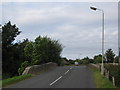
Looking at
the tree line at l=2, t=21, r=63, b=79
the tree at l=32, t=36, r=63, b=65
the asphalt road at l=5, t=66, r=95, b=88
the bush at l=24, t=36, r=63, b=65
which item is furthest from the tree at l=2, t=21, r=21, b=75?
the asphalt road at l=5, t=66, r=95, b=88

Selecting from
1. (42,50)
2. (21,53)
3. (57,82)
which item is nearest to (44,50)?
(42,50)

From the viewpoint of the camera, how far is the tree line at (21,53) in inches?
2092

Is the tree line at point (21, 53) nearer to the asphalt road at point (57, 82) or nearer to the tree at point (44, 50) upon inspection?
the tree at point (44, 50)

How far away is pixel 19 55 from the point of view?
193 feet

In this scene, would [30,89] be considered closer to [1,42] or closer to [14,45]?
[1,42]

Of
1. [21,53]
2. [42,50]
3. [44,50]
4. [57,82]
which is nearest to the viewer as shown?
[57,82]

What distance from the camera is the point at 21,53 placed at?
5912 centimetres

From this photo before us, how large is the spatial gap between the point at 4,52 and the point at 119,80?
2534 cm

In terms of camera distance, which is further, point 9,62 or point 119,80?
point 9,62

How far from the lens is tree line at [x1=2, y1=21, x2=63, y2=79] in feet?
174

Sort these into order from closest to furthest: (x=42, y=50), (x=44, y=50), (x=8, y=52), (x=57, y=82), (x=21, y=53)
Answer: (x=57, y=82)
(x=8, y=52)
(x=42, y=50)
(x=44, y=50)
(x=21, y=53)

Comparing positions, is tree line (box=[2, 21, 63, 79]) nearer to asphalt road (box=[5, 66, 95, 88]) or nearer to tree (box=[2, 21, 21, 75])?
tree (box=[2, 21, 21, 75])

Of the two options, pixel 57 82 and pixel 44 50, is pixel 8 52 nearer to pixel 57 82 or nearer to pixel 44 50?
pixel 44 50

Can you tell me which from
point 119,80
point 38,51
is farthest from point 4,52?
point 119,80
